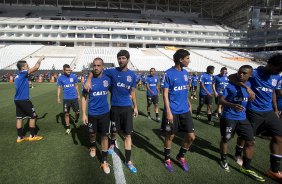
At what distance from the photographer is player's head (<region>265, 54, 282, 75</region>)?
13.8 ft

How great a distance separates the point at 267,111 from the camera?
4.50m

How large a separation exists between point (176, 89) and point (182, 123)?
71cm

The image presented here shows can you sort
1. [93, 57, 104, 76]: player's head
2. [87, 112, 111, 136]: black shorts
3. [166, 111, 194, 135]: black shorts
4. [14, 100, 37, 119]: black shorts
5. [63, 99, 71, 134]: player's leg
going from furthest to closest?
[63, 99, 71, 134]: player's leg → [14, 100, 37, 119]: black shorts → [87, 112, 111, 136]: black shorts → [166, 111, 194, 135]: black shorts → [93, 57, 104, 76]: player's head

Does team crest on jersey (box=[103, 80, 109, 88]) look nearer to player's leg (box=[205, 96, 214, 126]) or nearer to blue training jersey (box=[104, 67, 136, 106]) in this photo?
blue training jersey (box=[104, 67, 136, 106])

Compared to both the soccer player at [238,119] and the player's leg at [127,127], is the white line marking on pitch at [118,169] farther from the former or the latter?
the soccer player at [238,119]

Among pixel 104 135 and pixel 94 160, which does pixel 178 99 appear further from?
pixel 94 160

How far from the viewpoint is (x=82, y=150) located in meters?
5.53

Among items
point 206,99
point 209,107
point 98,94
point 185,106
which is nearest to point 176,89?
point 185,106

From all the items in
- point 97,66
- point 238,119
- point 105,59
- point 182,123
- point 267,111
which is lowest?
point 182,123

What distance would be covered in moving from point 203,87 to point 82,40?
2011 inches

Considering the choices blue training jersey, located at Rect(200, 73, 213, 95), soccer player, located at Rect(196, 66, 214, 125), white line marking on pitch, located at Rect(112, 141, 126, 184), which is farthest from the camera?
blue training jersey, located at Rect(200, 73, 213, 95)

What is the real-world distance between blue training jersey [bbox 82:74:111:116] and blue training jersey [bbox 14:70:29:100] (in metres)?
2.43

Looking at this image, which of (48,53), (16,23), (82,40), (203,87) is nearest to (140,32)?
(82,40)

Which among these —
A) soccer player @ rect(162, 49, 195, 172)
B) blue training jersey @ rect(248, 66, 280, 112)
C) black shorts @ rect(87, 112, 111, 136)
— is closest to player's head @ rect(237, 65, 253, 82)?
blue training jersey @ rect(248, 66, 280, 112)
